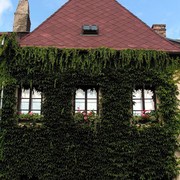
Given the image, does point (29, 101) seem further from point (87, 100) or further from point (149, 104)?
point (149, 104)

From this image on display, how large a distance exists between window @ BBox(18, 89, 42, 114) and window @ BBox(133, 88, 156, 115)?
3.65 meters

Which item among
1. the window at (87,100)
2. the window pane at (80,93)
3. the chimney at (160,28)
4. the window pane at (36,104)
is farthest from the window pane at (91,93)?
the chimney at (160,28)

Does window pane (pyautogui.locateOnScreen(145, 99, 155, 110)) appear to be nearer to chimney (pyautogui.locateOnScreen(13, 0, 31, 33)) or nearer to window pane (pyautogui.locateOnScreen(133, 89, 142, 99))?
window pane (pyautogui.locateOnScreen(133, 89, 142, 99))

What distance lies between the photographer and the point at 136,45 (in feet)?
44.6

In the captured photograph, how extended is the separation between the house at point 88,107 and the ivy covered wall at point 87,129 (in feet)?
0.11

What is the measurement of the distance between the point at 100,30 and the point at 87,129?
459cm

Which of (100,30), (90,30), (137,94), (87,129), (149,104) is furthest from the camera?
(100,30)

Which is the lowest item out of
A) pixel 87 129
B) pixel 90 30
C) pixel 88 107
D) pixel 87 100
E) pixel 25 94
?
pixel 87 129

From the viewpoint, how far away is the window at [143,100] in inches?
506

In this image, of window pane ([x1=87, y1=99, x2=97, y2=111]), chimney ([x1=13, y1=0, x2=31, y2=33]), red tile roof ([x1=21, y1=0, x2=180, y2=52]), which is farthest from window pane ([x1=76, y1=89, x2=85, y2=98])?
chimney ([x1=13, y1=0, x2=31, y2=33])

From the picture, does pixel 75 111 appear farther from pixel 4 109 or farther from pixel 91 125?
pixel 4 109

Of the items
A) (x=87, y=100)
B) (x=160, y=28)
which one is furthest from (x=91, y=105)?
(x=160, y=28)

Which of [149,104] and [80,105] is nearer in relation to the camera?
[80,105]

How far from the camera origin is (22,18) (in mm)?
16547
